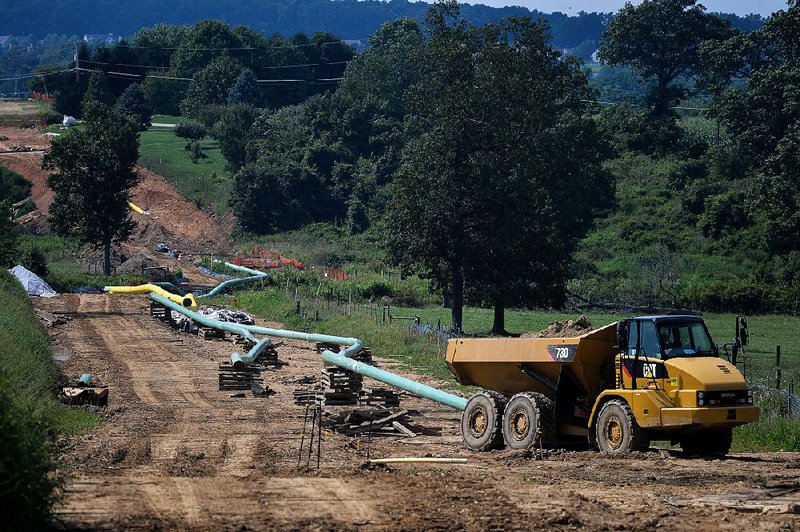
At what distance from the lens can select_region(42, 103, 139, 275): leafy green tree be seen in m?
68.1

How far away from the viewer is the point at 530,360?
21672 millimetres

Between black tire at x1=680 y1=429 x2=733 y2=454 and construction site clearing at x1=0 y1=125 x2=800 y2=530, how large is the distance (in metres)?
0.46

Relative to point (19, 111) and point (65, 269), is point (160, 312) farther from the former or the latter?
point (19, 111)

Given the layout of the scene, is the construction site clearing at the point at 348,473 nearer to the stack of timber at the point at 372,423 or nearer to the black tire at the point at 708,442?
the stack of timber at the point at 372,423

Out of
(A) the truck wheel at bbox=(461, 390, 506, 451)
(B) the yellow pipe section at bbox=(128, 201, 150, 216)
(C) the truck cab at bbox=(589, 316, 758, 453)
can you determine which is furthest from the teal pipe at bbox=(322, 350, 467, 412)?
A: (B) the yellow pipe section at bbox=(128, 201, 150, 216)

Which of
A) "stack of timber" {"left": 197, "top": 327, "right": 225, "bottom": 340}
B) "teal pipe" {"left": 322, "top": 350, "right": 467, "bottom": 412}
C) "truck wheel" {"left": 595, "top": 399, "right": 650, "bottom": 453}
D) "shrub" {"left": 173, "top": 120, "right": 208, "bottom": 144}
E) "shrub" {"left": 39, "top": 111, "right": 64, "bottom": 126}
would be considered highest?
"shrub" {"left": 39, "top": 111, "right": 64, "bottom": 126}

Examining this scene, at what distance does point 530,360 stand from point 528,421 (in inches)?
44.2

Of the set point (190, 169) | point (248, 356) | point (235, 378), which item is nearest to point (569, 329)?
point (235, 378)

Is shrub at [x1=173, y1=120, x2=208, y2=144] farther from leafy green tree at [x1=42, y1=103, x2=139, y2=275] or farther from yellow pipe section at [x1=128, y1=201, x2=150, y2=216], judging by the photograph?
leafy green tree at [x1=42, y1=103, x2=139, y2=275]

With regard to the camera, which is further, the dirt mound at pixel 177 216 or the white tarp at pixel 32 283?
the dirt mound at pixel 177 216

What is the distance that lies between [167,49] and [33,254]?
276 ft

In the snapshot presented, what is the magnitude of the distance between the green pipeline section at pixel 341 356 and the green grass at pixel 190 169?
45381 millimetres

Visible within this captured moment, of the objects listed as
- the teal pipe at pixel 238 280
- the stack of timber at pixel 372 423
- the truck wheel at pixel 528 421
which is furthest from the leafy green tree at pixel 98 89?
the truck wheel at pixel 528 421

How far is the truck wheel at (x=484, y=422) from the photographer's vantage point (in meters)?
22.1
